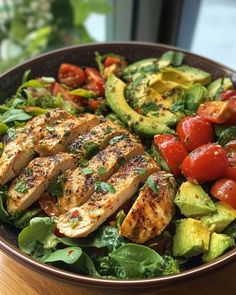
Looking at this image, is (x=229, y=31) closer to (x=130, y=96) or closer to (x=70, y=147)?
(x=130, y=96)

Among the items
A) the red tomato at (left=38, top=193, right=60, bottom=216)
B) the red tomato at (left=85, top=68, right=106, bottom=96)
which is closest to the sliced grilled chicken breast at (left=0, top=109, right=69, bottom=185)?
the red tomato at (left=38, top=193, right=60, bottom=216)

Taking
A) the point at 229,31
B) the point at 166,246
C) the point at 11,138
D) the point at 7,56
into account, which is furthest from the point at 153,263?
the point at 229,31

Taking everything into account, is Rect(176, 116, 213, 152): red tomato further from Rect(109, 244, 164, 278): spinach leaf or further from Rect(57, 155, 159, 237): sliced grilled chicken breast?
Rect(109, 244, 164, 278): spinach leaf

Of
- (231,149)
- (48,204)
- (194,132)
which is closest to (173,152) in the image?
(194,132)

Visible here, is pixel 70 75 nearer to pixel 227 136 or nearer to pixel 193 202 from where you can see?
pixel 227 136

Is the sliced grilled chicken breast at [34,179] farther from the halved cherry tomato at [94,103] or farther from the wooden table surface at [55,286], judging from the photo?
the halved cherry tomato at [94,103]

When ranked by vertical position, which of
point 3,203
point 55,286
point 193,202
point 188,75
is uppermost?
point 188,75
